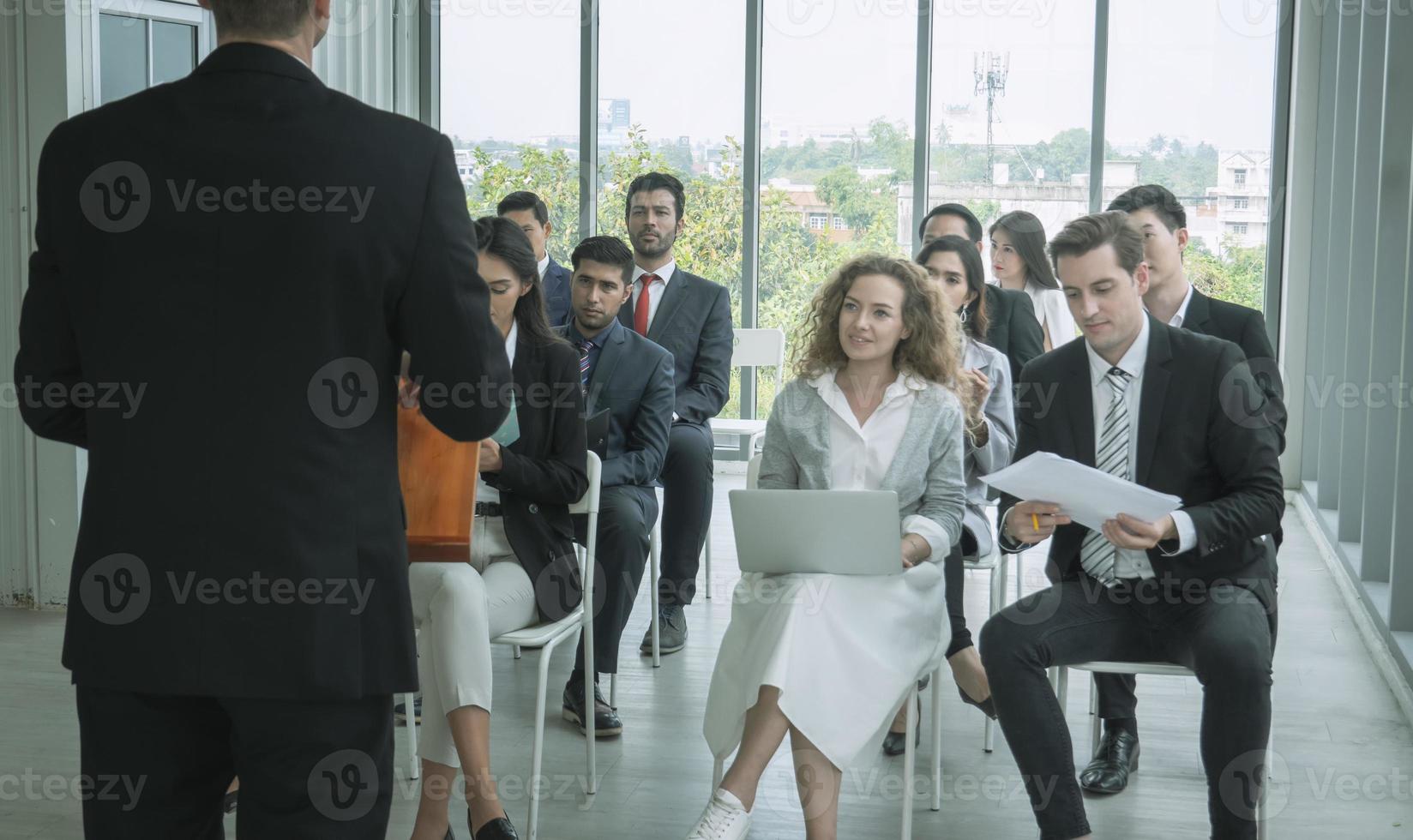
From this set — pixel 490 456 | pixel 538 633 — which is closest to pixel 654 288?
pixel 490 456

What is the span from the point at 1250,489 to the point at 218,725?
7.26ft

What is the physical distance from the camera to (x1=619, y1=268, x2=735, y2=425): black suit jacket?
525 centimetres

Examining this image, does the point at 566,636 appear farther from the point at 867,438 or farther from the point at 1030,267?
the point at 1030,267

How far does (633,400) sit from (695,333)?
1067 millimetres

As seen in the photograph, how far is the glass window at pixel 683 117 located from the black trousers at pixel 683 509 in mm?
3615

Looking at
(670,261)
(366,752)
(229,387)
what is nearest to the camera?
(229,387)

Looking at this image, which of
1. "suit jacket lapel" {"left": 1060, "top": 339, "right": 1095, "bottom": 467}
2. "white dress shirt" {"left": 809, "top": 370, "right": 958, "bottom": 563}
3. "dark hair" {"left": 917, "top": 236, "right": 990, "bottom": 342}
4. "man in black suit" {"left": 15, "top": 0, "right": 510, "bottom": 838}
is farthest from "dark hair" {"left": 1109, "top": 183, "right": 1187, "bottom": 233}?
"man in black suit" {"left": 15, "top": 0, "right": 510, "bottom": 838}

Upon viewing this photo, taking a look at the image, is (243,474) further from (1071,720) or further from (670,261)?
(670,261)

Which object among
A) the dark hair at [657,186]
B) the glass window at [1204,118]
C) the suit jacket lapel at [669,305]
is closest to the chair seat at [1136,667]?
the suit jacket lapel at [669,305]

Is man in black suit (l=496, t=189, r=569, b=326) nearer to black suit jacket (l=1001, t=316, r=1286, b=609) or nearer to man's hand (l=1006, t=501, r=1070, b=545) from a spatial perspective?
black suit jacket (l=1001, t=316, r=1286, b=609)

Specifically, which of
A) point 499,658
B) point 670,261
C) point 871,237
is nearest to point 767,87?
point 871,237

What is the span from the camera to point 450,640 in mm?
2783

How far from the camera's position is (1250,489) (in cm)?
286

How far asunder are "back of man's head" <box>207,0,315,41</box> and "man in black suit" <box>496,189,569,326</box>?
3.95 meters
